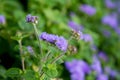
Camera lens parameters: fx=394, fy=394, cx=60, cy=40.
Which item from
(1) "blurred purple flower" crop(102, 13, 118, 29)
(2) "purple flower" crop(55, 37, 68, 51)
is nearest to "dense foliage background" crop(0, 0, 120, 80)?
(1) "blurred purple flower" crop(102, 13, 118, 29)

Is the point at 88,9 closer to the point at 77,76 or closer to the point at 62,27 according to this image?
the point at 62,27

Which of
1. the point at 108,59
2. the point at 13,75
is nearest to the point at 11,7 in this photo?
the point at 108,59

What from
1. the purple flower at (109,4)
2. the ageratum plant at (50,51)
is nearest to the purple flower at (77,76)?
the ageratum plant at (50,51)

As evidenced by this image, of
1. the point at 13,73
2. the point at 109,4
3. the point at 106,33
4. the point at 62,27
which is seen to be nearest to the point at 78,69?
the point at 62,27

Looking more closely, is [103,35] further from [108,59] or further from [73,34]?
[73,34]

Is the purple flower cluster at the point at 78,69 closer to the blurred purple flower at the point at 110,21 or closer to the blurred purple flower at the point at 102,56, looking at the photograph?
the blurred purple flower at the point at 102,56
